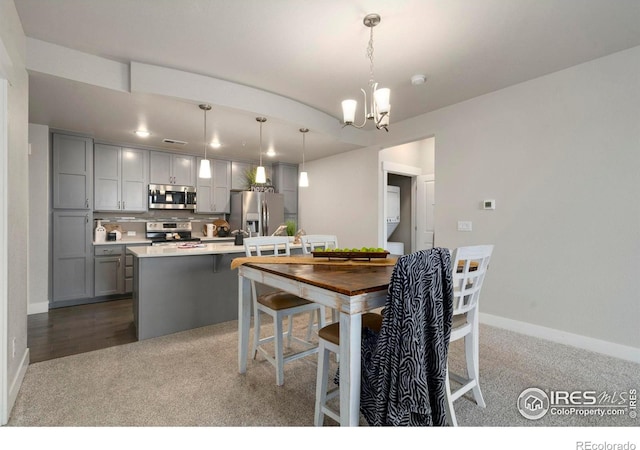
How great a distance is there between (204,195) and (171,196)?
0.55 meters

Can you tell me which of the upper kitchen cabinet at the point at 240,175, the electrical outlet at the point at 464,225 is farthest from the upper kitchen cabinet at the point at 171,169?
the electrical outlet at the point at 464,225

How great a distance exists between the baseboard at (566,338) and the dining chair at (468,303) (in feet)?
5.18

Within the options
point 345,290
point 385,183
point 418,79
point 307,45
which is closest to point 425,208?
point 385,183

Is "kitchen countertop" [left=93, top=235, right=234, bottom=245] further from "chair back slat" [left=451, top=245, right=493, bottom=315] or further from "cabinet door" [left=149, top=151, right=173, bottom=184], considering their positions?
"chair back slat" [left=451, top=245, right=493, bottom=315]

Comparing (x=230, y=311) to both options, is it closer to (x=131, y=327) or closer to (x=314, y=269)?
(x=131, y=327)

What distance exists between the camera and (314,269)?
6.28 feet

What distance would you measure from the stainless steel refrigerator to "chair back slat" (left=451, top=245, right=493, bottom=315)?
163 inches

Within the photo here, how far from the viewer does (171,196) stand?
5.11 meters

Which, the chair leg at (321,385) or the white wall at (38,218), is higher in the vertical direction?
the white wall at (38,218)

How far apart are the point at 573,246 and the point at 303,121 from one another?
3025mm

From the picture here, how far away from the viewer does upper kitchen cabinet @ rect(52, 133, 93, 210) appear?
4016 millimetres

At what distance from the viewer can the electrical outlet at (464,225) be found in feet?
11.6

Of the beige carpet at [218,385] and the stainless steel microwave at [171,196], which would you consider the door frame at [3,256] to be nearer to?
the beige carpet at [218,385]

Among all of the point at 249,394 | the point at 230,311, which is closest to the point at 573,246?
the point at 249,394
